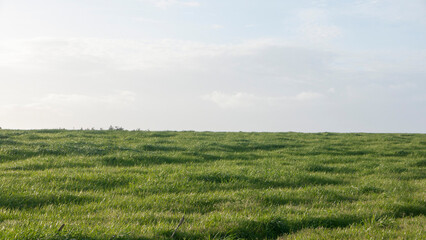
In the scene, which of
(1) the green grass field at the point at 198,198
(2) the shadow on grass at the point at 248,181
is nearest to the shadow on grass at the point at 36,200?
(1) the green grass field at the point at 198,198

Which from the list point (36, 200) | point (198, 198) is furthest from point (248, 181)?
point (36, 200)

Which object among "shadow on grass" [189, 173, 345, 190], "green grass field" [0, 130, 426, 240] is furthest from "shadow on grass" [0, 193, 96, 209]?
"shadow on grass" [189, 173, 345, 190]

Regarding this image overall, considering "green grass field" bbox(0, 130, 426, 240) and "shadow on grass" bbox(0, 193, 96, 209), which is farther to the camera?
"shadow on grass" bbox(0, 193, 96, 209)

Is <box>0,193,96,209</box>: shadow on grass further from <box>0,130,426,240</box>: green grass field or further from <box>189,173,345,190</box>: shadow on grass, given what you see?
<box>189,173,345,190</box>: shadow on grass

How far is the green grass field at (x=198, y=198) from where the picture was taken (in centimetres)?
690

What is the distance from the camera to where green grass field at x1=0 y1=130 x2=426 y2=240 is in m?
6.90

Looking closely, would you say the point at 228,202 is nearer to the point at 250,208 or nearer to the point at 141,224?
the point at 250,208

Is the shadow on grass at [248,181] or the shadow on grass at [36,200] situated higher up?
the shadow on grass at [248,181]

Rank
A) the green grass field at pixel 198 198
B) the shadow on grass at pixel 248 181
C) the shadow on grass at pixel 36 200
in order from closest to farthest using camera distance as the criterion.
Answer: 1. the green grass field at pixel 198 198
2. the shadow on grass at pixel 36 200
3. the shadow on grass at pixel 248 181

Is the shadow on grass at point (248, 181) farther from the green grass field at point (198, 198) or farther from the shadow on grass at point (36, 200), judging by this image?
the shadow on grass at point (36, 200)

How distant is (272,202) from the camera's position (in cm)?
935

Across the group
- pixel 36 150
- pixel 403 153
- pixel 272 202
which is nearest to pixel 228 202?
pixel 272 202

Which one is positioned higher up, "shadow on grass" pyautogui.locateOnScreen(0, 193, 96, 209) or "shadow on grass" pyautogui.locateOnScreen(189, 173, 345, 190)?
"shadow on grass" pyautogui.locateOnScreen(189, 173, 345, 190)

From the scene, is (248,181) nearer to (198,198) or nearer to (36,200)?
(198,198)
